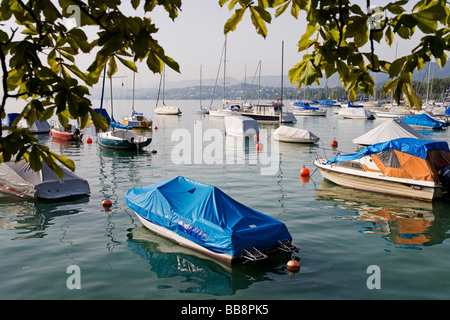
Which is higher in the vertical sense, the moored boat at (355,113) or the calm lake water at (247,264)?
the moored boat at (355,113)

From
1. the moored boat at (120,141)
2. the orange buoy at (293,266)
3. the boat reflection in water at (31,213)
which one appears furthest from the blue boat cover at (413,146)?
the moored boat at (120,141)

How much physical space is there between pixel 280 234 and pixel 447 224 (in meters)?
9.11

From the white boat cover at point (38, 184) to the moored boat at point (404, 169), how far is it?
15111mm

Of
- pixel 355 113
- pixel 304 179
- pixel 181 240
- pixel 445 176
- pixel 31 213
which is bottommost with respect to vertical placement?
pixel 31 213

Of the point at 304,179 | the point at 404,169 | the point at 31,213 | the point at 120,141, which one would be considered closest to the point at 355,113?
the point at 120,141

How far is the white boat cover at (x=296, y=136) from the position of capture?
46.0 meters

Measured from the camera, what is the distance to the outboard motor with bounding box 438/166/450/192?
72.0ft

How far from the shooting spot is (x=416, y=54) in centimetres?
306

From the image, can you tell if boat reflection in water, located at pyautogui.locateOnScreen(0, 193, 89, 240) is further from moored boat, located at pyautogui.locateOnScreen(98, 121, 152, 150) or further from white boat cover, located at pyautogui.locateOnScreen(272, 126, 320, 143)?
white boat cover, located at pyautogui.locateOnScreen(272, 126, 320, 143)

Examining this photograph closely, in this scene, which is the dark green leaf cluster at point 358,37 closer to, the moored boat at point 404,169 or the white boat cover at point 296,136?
the moored boat at point 404,169

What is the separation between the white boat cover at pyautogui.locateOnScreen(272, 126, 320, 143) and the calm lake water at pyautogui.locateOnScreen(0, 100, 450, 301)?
59.9 feet

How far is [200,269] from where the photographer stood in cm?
1347

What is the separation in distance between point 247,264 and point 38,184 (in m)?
13.1

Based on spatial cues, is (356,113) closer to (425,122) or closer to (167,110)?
(425,122)
